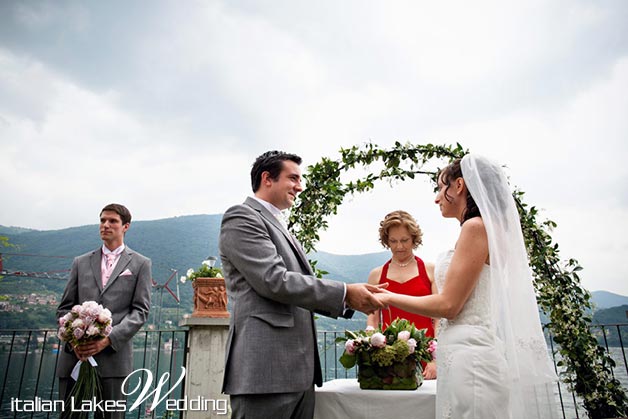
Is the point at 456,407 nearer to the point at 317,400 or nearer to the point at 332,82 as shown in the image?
the point at 317,400

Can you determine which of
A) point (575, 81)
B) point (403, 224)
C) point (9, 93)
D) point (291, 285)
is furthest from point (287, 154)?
point (9, 93)

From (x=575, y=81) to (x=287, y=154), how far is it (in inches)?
245

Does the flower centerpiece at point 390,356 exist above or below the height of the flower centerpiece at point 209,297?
below

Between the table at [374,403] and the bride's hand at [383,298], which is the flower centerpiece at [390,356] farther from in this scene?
the bride's hand at [383,298]

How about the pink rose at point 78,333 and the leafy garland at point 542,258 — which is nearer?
the pink rose at point 78,333

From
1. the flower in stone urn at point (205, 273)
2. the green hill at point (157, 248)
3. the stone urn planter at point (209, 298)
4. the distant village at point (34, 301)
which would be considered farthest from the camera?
the green hill at point (157, 248)

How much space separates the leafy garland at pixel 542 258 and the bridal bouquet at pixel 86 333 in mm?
1938

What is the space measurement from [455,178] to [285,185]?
1.03 meters

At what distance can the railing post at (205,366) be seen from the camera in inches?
182

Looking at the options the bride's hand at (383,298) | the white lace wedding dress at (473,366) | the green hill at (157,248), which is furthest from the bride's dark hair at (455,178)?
the green hill at (157,248)

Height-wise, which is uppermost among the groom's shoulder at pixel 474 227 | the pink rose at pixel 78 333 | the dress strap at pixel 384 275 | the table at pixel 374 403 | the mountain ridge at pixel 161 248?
the mountain ridge at pixel 161 248

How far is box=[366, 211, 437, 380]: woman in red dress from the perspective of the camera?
3.49 metres

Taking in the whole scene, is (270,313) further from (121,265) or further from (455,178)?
(121,265)

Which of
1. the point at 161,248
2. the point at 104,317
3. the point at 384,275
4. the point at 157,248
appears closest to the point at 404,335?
the point at 384,275
